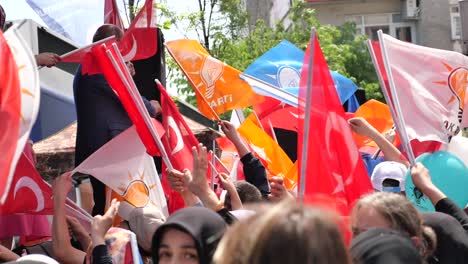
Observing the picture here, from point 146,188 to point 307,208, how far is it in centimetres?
344

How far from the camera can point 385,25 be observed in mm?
42875

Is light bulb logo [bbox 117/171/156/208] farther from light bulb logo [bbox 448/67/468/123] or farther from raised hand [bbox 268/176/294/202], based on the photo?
light bulb logo [bbox 448/67/468/123]

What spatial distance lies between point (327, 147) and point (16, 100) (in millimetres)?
2374

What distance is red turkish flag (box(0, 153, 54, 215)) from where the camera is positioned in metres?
5.50

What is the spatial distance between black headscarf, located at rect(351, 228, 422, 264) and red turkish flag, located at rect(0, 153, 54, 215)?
2422 mm

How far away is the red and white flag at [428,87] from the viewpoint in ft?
21.8

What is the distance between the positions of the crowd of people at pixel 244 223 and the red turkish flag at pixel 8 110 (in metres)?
0.36

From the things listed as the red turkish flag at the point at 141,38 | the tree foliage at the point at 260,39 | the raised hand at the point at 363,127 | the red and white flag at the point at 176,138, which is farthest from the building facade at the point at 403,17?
the raised hand at the point at 363,127

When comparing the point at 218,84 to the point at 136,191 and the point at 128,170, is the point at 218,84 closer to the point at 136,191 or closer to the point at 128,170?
the point at 128,170

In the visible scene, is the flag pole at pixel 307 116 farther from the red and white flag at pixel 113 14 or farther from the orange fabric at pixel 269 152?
the red and white flag at pixel 113 14

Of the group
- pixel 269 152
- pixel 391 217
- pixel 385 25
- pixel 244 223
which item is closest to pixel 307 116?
pixel 391 217

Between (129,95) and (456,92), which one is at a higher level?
(129,95)

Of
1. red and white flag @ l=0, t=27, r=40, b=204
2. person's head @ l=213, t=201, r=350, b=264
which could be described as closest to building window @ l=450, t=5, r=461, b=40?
red and white flag @ l=0, t=27, r=40, b=204

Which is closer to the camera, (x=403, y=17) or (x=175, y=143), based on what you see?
(x=175, y=143)
